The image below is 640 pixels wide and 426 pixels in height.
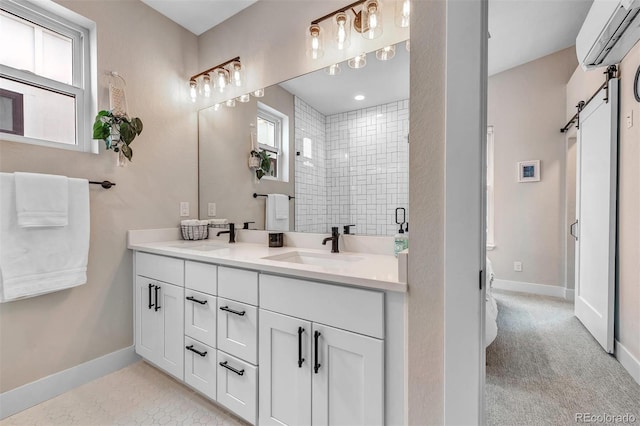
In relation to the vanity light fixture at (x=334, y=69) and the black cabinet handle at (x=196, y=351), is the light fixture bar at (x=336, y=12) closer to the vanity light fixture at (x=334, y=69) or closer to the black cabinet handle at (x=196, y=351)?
the vanity light fixture at (x=334, y=69)

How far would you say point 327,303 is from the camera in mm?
1072

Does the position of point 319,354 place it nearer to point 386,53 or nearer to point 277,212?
point 277,212

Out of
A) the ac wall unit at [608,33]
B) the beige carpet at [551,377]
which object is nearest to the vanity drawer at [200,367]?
the beige carpet at [551,377]

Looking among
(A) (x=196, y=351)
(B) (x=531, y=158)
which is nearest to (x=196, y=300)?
(A) (x=196, y=351)

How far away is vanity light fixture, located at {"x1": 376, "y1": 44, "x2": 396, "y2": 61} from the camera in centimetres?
151

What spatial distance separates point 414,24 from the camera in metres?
0.92

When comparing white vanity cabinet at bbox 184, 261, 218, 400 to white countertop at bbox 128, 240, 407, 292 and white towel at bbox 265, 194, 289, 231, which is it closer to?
white countertop at bbox 128, 240, 407, 292

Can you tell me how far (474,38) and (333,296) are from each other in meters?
0.97

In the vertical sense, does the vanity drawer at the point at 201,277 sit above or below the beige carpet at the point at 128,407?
above

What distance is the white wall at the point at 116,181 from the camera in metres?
1.59

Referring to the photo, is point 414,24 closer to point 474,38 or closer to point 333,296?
point 474,38

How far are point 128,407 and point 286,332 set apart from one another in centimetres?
118

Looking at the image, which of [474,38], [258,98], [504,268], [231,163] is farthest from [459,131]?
[504,268]

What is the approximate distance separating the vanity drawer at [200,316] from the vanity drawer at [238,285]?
0.11 m
